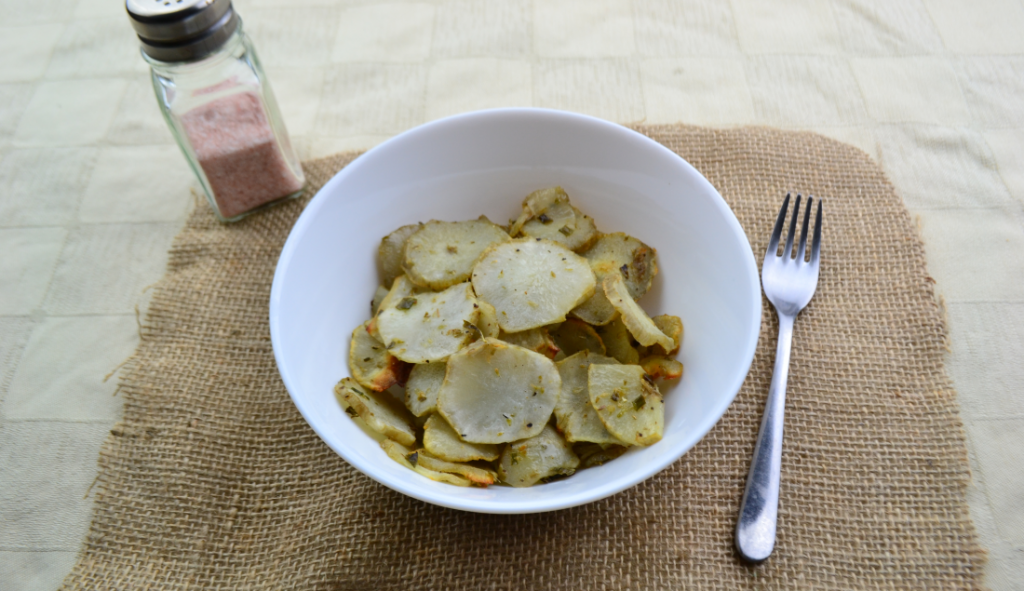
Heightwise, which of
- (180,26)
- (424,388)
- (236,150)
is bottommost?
(424,388)

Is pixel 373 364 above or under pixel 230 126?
under

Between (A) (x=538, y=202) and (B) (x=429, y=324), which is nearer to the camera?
(B) (x=429, y=324)

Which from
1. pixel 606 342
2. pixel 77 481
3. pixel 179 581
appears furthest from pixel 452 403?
pixel 77 481

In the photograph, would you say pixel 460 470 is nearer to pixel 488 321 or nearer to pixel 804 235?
pixel 488 321

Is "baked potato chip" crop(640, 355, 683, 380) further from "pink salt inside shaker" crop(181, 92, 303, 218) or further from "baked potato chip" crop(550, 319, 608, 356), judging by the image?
"pink salt inside shaker" crop(181, 92, 303, 218)

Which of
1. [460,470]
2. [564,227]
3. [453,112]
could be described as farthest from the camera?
[453,112]

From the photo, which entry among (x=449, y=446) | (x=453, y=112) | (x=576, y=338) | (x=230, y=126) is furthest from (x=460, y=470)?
(x=453, y=112)

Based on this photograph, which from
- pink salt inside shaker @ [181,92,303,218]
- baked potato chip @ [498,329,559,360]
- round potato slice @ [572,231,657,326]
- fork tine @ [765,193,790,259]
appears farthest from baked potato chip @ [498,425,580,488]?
pink salt inside shaker @ [181,92,303,218]

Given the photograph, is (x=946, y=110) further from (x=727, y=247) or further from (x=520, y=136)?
(x=520, y=136)
